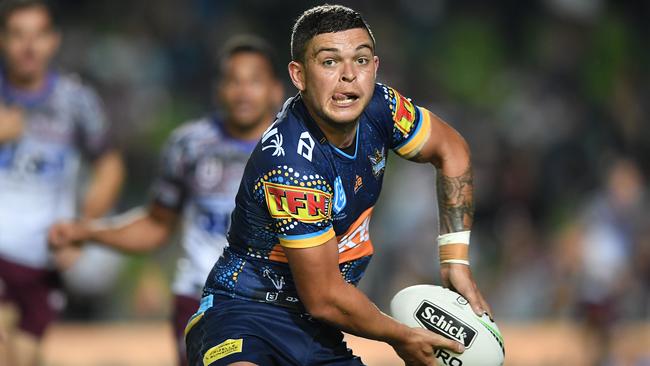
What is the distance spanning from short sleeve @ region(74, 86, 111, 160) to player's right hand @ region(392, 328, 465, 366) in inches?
135

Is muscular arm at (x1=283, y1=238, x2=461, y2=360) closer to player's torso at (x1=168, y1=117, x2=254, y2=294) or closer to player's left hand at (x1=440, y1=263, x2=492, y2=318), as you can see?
player's left hand at (x1=440, y1=263, x2=492, y2=318)

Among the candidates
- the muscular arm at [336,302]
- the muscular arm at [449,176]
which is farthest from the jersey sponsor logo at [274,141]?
the muscular arm at [449,176]

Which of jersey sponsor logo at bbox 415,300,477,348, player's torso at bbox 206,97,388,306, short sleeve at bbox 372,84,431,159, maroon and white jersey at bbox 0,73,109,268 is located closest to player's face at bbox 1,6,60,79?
maroon and white jersey at bbox 0,73,109,268

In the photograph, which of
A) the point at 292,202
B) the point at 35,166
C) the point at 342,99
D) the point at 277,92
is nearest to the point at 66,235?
the point at 35,166

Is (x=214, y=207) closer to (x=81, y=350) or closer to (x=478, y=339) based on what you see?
(x=478, y=339)

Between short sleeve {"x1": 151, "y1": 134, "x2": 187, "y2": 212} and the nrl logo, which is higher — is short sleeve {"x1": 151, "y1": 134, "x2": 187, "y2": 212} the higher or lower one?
the higher one

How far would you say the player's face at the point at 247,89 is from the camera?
701 centimetres

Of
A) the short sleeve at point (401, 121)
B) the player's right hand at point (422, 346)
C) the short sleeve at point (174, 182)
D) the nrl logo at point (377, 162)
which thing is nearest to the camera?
the player's right hand at point (422, 346)

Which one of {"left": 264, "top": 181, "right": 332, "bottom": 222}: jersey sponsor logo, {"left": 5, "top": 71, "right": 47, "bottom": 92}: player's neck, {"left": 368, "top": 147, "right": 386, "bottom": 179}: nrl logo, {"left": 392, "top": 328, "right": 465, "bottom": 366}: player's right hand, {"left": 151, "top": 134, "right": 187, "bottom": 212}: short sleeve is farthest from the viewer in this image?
{"left": 5, "top": 71, "right": 47, "bottom": 92}: player's neck

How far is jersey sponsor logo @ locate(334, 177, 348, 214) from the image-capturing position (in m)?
4.84

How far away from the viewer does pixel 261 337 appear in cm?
494

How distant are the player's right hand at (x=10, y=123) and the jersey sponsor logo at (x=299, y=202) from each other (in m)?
3.08

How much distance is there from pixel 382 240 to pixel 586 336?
2262 millimetres

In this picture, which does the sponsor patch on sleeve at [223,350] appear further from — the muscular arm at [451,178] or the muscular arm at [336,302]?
the muscular arm at [451,178]
